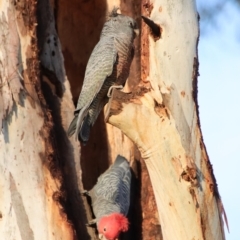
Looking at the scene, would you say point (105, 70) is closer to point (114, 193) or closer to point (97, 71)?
point (97, 71)

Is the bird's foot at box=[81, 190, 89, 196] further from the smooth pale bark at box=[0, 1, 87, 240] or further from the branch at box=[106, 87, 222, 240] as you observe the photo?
the branch at box=[106, 87, 222, 240]

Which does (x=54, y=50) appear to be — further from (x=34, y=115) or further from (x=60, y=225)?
(x=60, y=225)

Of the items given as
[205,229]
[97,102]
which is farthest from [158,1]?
[205,229]

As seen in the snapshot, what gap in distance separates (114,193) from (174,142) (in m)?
0.96

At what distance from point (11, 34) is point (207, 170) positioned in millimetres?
1116

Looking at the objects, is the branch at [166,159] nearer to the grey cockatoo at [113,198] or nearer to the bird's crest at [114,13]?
the grey cockatoo at [113,198]

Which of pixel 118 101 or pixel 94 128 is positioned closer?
pixel 118 101

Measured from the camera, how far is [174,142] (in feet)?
9.15

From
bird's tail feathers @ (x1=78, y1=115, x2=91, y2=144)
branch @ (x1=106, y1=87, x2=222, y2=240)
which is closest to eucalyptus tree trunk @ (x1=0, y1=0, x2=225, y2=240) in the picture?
branch @ (x1=106, y1=87, x2=222, y2=240)

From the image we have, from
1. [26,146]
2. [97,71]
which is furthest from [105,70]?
[26,146]

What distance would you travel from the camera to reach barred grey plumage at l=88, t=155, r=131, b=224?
3.64 metres

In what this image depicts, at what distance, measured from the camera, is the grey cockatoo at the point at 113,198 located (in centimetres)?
358

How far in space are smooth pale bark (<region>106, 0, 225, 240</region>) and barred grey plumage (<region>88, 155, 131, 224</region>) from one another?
827mm

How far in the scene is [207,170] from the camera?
284 cm
